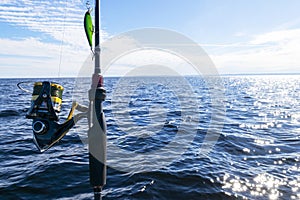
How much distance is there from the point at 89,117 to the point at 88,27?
0.97 metres

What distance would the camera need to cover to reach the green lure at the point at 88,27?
252 centimetres

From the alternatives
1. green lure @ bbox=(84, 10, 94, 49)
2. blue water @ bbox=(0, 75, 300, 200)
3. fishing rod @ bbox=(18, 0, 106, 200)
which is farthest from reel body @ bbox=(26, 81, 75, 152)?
green lure @ bbox=(84, 10, 94, 49)

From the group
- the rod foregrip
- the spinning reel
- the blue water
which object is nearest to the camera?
the rod foregrip

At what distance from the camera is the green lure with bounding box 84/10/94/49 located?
2521 mm

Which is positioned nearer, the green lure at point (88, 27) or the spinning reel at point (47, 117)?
the green lure at point (88, 27)

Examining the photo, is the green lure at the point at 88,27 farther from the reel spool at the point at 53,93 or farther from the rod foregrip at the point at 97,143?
the reel spool at the point at 53,93

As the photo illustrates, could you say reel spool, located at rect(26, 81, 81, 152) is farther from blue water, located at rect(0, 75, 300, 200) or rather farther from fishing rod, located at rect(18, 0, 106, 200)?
blue water, located at rect(0, 75, 300, 200)

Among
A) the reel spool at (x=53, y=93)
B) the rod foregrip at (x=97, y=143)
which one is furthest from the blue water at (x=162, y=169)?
the rod foregrip at (x=97, y=143)

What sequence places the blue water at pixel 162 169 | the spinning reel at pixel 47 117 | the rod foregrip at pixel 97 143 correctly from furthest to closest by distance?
the blue water at pixel 162 169 < the spinning reel at pixel 47 117 < the rod foregrip at pixel 97 143

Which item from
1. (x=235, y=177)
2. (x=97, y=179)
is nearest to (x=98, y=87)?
(x=97, y=179)

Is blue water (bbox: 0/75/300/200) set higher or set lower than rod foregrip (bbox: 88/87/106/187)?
lower

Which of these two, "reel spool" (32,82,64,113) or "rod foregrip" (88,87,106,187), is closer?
"rod foregrip" (88,87,106,187)

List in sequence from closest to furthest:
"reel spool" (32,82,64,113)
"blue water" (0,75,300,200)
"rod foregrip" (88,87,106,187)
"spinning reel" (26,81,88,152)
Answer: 1. "rod foregrip" (88,87,106,187)
2. "spinning reel" (26,81,88,152)
3. "reel spool" (32,82,64,113)
4. "blue water" (0,75,300,200)

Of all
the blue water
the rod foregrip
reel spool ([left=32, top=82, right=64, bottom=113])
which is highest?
reel spool ([left=32, top=82, right=64, bottom=113])
